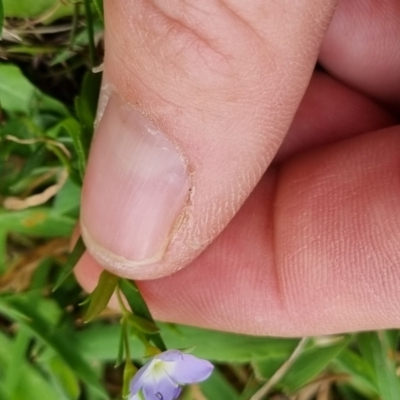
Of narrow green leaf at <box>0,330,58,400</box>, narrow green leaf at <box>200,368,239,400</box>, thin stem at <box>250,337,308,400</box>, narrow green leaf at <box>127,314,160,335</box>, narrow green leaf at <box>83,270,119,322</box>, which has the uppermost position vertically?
narrow green leaf at <box>83,270,119,322</box>

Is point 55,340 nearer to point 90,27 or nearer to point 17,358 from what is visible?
point 17,358

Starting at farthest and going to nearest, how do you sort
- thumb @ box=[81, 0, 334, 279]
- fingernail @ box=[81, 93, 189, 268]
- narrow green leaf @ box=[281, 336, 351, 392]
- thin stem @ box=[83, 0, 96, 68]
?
narrow green leaf @ box=[281, 336, 351, 392]
thin stem @ box=[83, 0, 96, 68]
fingernail @ box=[81, 93, 189, 268]
thumb @ box=[81, 0, 334, 279]

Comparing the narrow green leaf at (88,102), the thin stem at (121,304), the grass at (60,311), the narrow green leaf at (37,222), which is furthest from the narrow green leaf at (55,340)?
the narrow green leaf at (88,102)

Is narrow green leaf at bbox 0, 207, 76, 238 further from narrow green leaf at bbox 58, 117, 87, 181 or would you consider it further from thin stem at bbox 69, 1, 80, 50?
thin stem at bbox 69, 1, 80, 50

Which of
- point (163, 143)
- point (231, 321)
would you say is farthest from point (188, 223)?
point (231, 321)

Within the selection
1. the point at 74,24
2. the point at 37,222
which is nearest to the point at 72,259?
the point at 37,222

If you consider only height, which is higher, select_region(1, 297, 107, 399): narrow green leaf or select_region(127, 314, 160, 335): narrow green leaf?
select_region(127, 314, 160, 335): narrow green leaf

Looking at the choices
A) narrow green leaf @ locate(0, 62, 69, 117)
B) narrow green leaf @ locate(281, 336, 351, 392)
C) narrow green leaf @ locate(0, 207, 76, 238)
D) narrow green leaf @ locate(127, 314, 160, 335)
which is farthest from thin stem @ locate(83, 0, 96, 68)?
narrow green leaf @ locate(281, 336, 351, 392)
